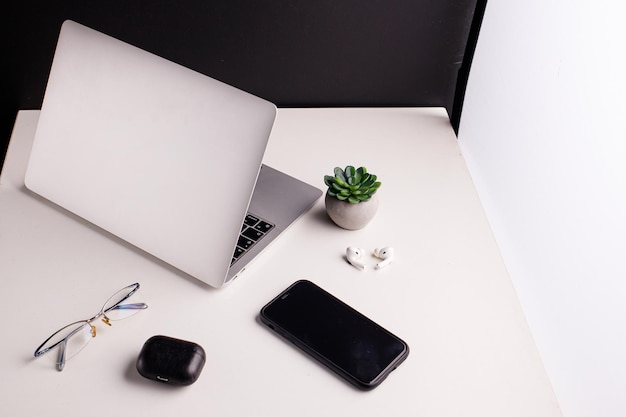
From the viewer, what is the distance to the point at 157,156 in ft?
2.85

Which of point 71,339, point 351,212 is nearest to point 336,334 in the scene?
point 351,212

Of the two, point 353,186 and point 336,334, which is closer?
point 336,334

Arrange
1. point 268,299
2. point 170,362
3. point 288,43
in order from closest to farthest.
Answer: point 170,362
point 268,299
point 288,43

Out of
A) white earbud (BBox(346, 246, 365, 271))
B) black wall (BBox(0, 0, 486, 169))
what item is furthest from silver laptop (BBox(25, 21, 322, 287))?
black wall (BBox(0, 0, 486, 169))

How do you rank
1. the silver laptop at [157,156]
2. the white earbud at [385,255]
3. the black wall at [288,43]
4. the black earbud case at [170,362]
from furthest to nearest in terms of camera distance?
the black wall at [288,43], the white earbud at [385,255], the silver laptop at [157,156], the black earbud case at [170,362]

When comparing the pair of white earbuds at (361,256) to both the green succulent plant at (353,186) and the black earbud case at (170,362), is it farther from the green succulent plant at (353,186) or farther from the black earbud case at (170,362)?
the black earbud case at (170,362)

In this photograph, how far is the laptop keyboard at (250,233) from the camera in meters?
0.90

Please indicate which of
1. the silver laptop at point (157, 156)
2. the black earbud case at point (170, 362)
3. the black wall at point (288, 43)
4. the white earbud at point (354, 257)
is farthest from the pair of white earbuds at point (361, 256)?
the black wall at point (288, 43)

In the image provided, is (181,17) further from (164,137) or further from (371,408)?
(371,408)

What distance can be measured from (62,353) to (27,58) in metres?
0.64

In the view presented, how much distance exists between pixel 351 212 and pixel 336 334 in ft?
0.71

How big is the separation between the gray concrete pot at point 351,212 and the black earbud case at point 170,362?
0.32m

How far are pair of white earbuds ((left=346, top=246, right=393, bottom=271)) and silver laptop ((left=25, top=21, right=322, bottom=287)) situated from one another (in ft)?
0.37

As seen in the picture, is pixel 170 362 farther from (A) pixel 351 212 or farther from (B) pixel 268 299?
(A) pixel 351 212
